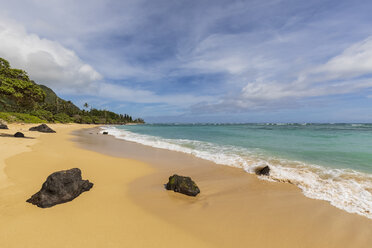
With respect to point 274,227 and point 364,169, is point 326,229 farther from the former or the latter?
point 364,169

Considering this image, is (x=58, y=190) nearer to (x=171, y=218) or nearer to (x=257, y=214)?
(x=171, y=218)

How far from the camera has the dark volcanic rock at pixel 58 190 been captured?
14.1 feet

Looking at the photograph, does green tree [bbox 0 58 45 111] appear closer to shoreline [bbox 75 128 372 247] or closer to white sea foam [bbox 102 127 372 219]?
shoreline [bbox 75 128 372 247]

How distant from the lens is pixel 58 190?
4.50 m

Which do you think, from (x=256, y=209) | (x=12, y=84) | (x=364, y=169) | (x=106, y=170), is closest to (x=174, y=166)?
(x=106, y=170)

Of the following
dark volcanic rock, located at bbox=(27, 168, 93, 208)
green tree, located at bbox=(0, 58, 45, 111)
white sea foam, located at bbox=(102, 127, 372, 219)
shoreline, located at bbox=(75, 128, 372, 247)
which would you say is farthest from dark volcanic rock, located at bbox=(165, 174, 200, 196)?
green tree, located at bbox=(0, 58, 45, 111)

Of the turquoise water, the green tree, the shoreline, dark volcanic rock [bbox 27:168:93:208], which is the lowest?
the shoreline

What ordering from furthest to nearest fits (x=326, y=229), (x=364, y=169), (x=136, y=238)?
(x=364, y=169)
(x=326, y=229)
(x=136, y=238)

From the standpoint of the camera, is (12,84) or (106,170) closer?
(106,170)

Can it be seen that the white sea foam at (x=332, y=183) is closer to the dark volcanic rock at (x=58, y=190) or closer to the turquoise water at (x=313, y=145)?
the turquoise water at (x=313, y=145)

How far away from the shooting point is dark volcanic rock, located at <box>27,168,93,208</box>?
431cm

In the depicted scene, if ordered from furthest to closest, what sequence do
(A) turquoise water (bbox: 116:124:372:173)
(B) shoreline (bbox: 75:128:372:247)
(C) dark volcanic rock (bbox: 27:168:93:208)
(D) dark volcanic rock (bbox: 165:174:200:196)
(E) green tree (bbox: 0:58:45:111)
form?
(E) green tree (bbox: 0:58:45:111) → (A) turquoise water (bbox: 116:124:372:173) → (D) dark volcanic rock (bbox: 165:174:200:196) → (C) dark volcanic rock (bbox: 27:168:93:208) → (B) shoreline (bbox: 75:128:372:247)

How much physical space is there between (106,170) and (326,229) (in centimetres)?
865

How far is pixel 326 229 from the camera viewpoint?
3.94 metres
